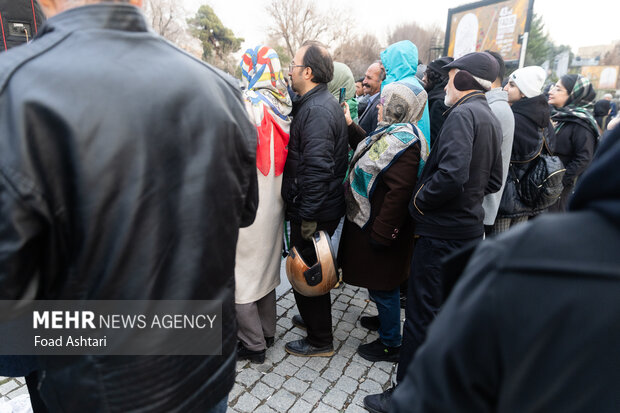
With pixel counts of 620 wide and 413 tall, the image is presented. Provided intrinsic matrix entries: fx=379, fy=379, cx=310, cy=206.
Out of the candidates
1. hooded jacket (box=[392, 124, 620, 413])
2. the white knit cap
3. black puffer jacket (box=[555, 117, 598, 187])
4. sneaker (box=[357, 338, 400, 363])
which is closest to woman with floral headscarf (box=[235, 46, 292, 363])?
sneaker (box=[357, 338, 400, 363])

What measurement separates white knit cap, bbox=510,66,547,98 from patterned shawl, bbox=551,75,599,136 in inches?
49.9

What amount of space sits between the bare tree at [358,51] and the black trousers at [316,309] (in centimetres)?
3474

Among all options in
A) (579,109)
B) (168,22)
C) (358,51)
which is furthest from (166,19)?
(579,109)

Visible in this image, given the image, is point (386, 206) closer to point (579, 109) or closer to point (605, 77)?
point (579, 109)

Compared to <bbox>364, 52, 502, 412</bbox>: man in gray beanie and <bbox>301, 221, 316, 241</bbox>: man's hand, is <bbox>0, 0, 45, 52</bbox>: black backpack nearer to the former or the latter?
<bbox>301, 221, 316, 241</bbox>: man's hand

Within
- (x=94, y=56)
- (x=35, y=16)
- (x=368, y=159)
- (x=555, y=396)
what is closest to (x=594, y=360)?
(x=555, y=396)

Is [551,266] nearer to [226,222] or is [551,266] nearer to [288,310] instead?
[226,222]

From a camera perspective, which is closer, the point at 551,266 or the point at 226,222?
the point at 551,266

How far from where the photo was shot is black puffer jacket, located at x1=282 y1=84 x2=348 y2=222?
258 centimetres

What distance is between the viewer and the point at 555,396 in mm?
Answer: 626

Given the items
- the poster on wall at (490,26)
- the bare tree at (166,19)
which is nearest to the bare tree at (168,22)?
the bare tree at (166,19)

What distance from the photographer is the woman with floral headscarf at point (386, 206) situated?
2574mm

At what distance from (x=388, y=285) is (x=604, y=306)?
7.52ft

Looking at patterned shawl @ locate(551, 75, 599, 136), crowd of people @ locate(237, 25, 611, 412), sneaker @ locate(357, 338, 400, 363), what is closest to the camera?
crowd of people @ locate(237, 25, 611, 412)
